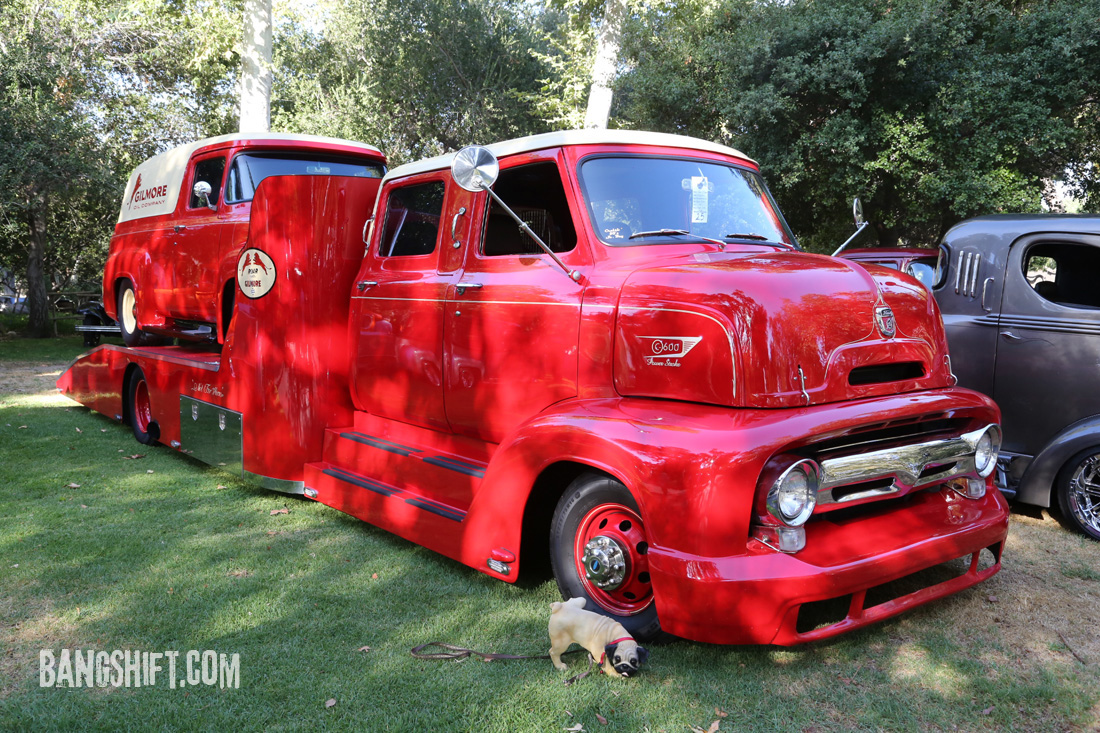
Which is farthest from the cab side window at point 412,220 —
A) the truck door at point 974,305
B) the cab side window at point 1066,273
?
the cab side window at point 1066,273

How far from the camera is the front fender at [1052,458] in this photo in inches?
201

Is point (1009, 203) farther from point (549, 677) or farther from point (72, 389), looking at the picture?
point (72, 389)

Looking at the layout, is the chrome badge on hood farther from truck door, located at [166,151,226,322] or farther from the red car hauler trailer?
truck door, located at [166,151,226,322]

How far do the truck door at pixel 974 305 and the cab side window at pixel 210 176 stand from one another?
6673 millimetres

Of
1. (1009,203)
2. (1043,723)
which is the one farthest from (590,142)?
(1009,203)

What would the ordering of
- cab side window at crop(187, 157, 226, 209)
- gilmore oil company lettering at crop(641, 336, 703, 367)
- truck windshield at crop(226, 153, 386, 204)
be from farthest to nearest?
cab side window at crop(187, 157, 226, 209) < truck windshield at crop(226, 153, 386, 204) < gilmore oil company lettering at crop(641, 336, 703, 367)

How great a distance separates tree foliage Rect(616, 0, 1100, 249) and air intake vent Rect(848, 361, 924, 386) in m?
10.5

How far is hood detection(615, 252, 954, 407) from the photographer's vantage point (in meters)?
3.17

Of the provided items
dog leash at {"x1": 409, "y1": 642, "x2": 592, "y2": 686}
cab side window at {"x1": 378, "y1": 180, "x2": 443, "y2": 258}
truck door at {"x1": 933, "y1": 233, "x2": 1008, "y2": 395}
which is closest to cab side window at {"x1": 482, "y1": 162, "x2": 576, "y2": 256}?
cab side window at {"x1": 378, "y1": 180, "x2": 443, "y2": 258}

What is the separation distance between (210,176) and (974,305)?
714 cm

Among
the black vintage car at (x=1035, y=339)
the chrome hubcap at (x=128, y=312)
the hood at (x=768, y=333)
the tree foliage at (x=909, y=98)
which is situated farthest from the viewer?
the tree foliage at (x=909, y=98)

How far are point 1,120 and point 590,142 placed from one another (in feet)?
48.5

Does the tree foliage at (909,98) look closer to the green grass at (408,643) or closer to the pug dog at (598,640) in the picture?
the green grass at (408,643)

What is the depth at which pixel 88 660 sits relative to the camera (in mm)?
3395
